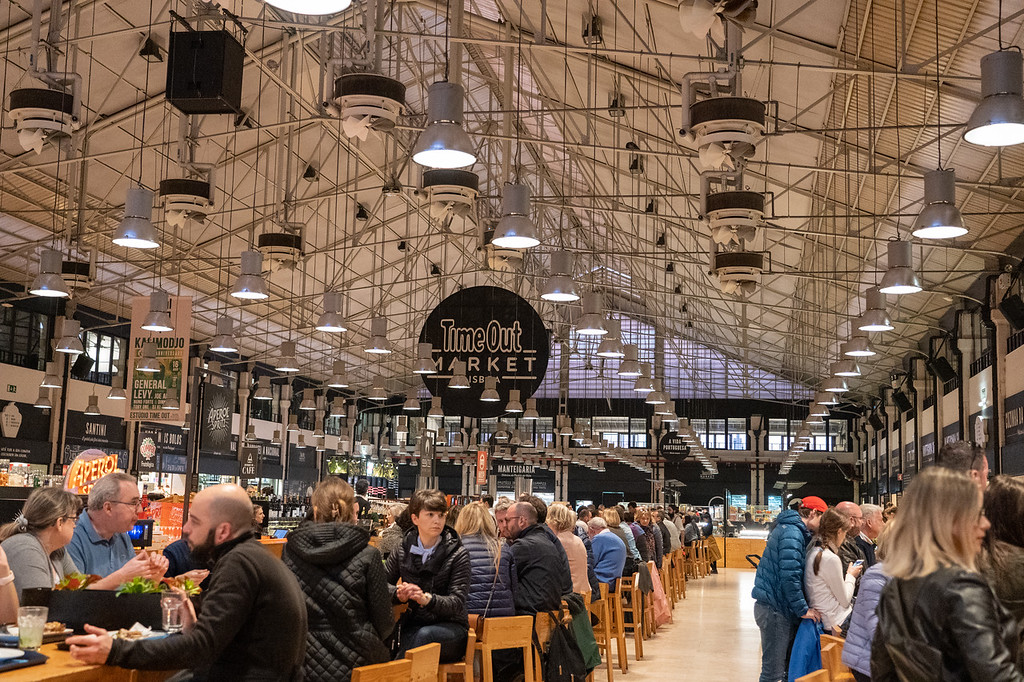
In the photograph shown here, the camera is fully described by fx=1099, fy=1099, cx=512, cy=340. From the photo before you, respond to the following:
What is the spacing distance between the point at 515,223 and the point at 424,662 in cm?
425

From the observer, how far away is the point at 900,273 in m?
9.27

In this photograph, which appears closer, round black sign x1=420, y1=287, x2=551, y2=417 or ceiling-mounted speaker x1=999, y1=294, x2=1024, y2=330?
round black sign x1=420, y1=287, x2=551, y2=417

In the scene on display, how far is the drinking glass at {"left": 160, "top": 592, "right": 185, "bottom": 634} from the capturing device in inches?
152

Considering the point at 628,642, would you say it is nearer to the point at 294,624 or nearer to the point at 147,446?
the point at 294,624

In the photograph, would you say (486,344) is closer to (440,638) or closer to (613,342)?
(613,342)

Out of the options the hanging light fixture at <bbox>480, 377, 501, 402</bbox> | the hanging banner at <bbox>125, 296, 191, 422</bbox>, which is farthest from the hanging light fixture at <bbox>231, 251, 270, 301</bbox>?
the hanging light fixture at <bbox>480, 377, 501, 402</bbox>

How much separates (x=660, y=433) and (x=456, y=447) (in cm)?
883

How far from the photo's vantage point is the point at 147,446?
30812 millimetres

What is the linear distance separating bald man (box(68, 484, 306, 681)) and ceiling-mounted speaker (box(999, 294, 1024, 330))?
1685 centimetres

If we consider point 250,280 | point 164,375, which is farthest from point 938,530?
point 164,375

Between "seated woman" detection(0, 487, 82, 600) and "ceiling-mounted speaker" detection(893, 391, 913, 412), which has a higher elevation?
"ceiling-mounted speaker" detection(893, 391, 913, 412)

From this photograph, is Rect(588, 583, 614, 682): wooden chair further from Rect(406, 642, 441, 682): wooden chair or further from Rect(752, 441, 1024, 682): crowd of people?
Rect(752, 441, 1024, 682): crowd of people

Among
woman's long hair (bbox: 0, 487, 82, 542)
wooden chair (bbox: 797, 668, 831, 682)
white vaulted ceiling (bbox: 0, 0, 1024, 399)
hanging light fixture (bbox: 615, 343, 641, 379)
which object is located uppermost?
white vaulted ceiling (bbox: 0, 0, 1024, 399)

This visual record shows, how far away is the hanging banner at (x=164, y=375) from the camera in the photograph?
492 inches
